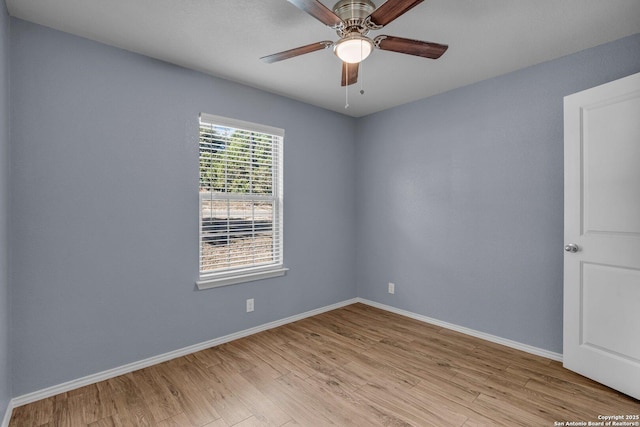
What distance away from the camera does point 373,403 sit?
79.3 inches

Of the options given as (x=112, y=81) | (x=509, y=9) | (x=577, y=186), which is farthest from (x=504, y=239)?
(x=112, y=81)

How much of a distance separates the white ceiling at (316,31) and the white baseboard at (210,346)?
96.1 inches

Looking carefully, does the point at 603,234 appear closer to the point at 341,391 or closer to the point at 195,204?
the point at 341,391

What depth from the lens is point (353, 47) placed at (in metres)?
1.77

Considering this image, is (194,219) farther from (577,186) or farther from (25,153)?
(577,186)

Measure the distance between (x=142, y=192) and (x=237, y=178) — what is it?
33.6 inches

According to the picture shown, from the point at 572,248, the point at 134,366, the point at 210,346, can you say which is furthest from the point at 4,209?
the point at 572,248

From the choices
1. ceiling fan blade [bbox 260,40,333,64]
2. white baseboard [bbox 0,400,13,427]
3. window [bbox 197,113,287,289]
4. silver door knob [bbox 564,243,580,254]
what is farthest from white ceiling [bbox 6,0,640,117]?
white baseboard [bbox 0,400,13,427]

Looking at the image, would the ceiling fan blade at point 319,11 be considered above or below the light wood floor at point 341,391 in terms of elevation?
above

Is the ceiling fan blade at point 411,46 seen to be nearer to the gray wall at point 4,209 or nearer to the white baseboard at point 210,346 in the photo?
the gray wall at point 4,209

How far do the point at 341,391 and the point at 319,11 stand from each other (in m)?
2.32

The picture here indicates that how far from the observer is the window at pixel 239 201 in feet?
9.34

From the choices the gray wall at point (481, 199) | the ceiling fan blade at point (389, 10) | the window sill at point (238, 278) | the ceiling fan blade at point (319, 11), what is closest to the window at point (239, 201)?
the window sill at point (238, 278)

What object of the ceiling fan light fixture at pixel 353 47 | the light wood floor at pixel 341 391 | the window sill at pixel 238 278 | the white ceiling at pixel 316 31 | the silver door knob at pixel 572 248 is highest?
the white ceiling at pixel 316 31
